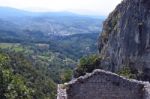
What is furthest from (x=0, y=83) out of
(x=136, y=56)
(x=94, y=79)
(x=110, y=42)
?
(x=110, y=42)

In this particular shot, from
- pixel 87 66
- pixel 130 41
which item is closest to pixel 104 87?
pixel 130 41

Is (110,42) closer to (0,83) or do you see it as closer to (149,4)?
(149,4)

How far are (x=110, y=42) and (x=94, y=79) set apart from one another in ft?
191

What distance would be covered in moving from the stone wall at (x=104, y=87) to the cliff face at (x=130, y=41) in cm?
3918

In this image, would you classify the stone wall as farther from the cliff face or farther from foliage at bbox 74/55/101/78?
foliage at bbox 74/55/101/78

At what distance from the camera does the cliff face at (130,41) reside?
58344mm

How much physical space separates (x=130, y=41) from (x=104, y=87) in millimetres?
49547

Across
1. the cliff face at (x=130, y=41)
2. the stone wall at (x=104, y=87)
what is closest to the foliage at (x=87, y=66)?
the cliff face at (x=130, y=41)

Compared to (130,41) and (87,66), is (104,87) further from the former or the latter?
(87,66)

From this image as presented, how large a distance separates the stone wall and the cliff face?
39.2 m

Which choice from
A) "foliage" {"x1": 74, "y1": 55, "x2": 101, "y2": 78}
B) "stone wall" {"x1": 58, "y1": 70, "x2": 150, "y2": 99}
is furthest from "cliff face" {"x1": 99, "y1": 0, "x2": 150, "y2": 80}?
"stone wall" {"x1": 58, "y1": 70, "x2": 150, "y2": 99}

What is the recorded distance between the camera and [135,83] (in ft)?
46.8

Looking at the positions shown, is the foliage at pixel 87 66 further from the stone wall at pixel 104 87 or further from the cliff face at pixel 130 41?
the stone wall at pixel 104 87

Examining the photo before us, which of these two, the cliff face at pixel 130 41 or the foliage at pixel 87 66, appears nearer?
the cliff face at pixel 130 41
